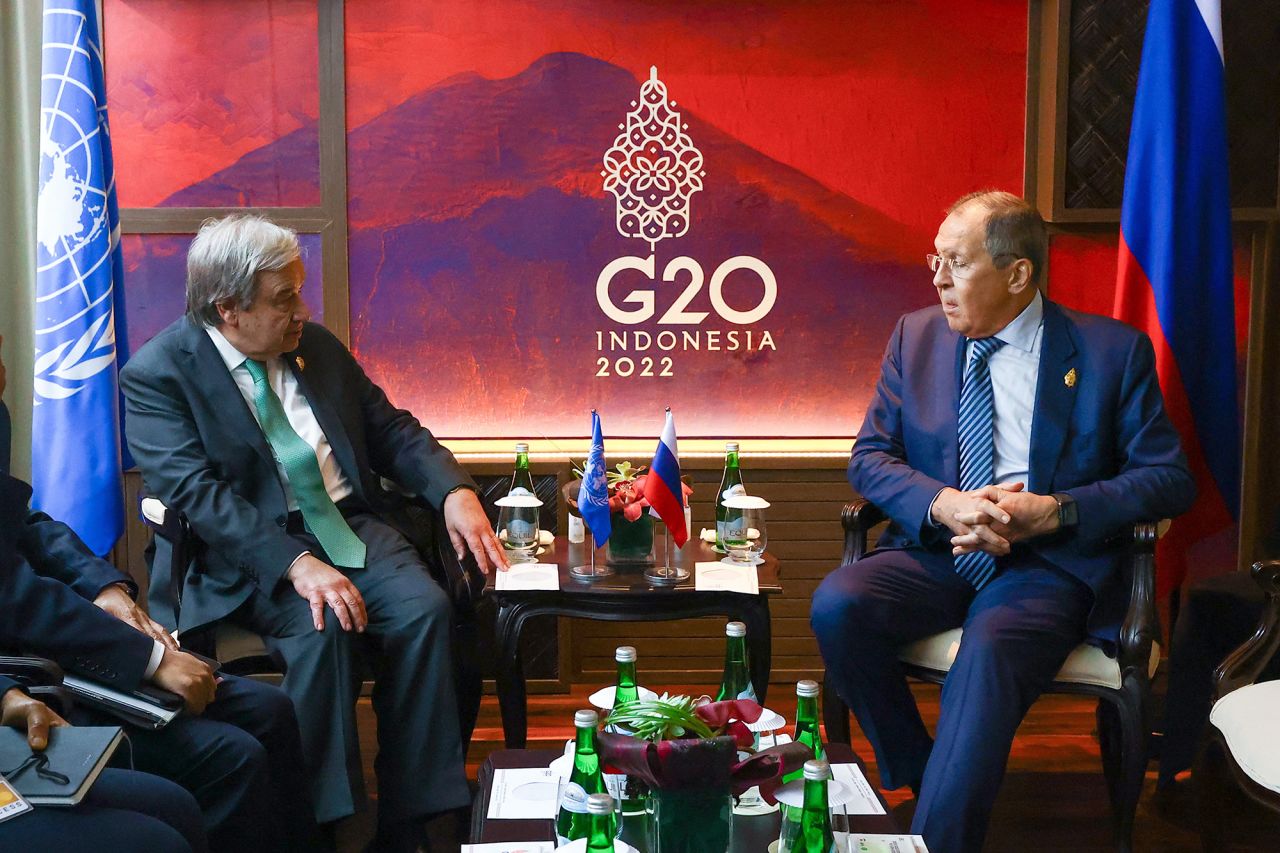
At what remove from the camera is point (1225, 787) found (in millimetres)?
2738

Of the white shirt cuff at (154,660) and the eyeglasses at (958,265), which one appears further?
the eyeglasses at (958,265)

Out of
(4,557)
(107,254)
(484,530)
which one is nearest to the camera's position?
(4,557)

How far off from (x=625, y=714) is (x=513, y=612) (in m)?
1.09

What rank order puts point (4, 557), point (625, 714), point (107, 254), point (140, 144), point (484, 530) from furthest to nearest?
1. point (140, 144)
2. point (107, 254)
3. point (484, 530)
4. point (4, 557)
5. point (625, 714)

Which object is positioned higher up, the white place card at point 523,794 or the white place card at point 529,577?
the white place card at point 529,577

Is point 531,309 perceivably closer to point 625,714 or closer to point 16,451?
point 16,451

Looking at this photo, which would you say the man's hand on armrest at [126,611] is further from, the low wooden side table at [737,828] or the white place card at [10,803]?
the low wooden side table at [737,828]

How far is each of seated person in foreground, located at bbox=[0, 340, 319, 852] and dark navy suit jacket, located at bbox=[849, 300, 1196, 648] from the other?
149cm

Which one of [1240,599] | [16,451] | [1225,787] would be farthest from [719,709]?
[16,451]

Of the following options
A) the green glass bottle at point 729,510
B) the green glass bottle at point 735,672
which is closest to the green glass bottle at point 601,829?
the green glass bottle at point 735,672

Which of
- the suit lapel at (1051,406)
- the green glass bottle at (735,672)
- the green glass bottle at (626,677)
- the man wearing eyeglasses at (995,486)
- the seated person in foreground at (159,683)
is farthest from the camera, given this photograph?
the suit lapel at (1051,406)

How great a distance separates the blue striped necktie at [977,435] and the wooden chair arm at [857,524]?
24 centimetres

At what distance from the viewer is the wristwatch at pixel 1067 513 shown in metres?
2.76

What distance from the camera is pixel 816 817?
1579mm
